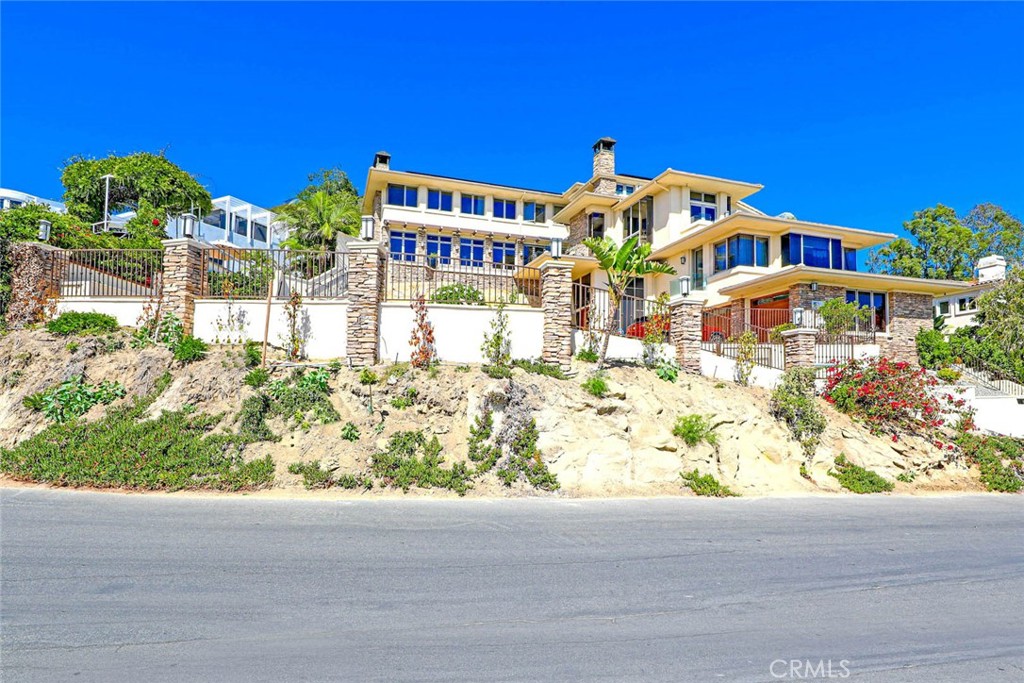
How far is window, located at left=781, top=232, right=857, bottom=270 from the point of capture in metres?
28.4

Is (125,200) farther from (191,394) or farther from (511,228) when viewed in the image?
(191,394)

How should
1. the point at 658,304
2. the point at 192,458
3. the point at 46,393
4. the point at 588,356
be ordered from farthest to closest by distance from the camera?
the point at 658,304 < the point at 588,356 < the point at 46,393 < the point at 192,458

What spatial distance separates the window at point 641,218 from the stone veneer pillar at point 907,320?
480 inches

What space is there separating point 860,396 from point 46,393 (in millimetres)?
19582

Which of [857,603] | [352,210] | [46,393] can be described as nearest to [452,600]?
[857,603]

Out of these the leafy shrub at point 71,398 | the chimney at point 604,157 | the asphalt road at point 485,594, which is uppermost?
the chimney at point 604,157

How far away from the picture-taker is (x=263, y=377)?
44.7 feet

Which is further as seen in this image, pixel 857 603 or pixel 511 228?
pixel 511 228

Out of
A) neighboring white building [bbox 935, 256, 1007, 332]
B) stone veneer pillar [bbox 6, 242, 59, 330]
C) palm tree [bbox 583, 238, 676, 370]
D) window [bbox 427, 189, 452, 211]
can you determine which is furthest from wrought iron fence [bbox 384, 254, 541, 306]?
neighboring white building [bbox 935, 256, 1007, 332]

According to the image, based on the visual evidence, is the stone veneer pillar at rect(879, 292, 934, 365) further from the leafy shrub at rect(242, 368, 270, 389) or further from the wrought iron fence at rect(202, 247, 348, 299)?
the leafy shrub at rect(242, 368, 270, 389)

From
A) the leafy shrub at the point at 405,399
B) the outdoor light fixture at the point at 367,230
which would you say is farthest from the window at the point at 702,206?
the leafy shrub at the point at 405,399

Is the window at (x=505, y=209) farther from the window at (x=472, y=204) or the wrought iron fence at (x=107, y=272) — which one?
the wrought iron fence at (x=107, y=272)

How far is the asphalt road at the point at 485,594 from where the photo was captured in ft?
15.9

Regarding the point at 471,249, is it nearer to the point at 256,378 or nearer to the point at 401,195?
the point at 401,195
